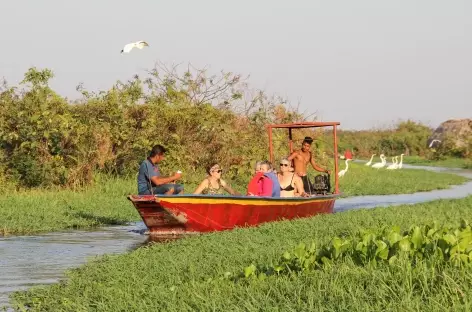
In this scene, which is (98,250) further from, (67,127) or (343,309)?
(67,127)

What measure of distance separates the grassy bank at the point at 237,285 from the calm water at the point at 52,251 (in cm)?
49

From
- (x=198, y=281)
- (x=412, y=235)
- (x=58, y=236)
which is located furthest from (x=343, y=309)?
(x=58, y=236)

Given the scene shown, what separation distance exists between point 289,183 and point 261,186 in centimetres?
97

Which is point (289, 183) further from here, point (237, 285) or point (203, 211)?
point (237, 285)

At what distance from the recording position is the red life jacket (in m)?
16.1

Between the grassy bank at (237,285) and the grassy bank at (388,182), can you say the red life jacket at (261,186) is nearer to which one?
the grassy bank at (237,285)

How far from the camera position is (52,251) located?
44.7ft

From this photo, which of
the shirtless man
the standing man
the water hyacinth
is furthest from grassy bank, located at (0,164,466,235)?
the water hyacinth

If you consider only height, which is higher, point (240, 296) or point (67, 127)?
point (67, 127)

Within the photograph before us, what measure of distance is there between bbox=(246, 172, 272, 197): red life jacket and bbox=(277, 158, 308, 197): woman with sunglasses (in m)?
0.66

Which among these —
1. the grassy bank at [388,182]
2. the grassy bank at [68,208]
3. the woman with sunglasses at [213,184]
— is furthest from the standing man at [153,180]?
the grassy bank at [388,182]

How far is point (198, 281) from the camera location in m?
9.06

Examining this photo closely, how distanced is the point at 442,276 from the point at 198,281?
2.72 meters

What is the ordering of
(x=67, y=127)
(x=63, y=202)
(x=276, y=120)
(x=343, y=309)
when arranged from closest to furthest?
(x=343, y=309) < (x=63, y=202) < (x=67, y=127) < (x=276, y=120)
